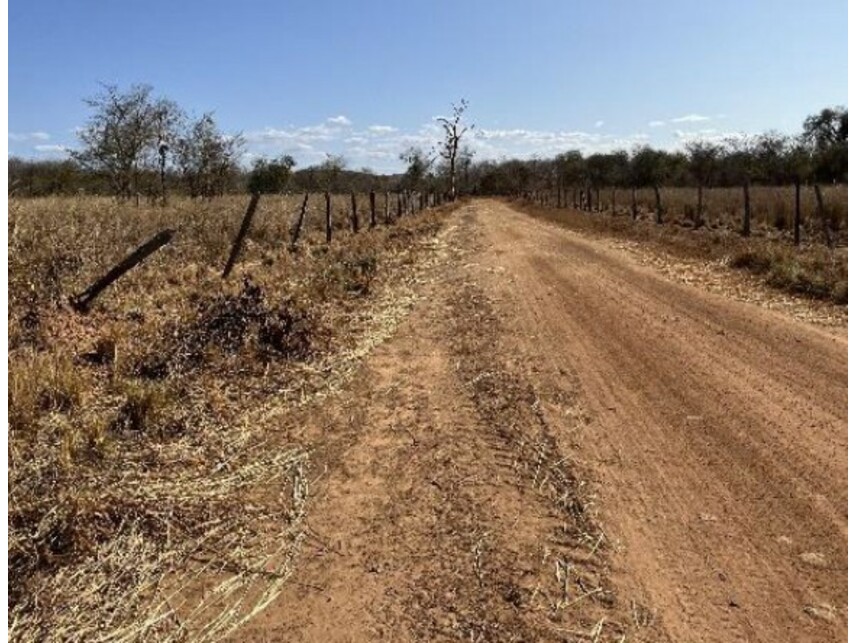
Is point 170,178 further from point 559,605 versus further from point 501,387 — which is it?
point 559,605

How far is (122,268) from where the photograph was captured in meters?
8.01

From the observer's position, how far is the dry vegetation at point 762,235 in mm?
10914

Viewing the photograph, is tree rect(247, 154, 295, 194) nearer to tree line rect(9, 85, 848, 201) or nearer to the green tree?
tree line rect(9, 85, 848, 201)

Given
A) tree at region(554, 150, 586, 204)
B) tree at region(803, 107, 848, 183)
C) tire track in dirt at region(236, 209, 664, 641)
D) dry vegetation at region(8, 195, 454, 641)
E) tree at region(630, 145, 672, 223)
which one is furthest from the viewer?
tree at region(554, 150, 586, 204)

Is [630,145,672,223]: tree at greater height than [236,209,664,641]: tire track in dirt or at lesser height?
greater

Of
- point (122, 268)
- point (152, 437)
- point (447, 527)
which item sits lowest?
point (447, 527)

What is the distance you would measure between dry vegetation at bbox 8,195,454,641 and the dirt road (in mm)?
327

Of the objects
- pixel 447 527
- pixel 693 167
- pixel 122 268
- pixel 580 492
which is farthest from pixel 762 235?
pixel 693 167

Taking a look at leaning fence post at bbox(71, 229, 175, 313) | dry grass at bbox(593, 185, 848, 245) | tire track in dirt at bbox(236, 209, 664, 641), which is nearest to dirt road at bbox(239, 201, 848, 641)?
tire track in dirt at bbox(236, 209, 664, 641)

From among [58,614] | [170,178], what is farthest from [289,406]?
[170,178]

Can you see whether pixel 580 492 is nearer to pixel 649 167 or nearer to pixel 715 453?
pixel 715 453

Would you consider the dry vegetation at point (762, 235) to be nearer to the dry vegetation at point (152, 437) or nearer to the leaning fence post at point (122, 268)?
the dry vegetation at point (152, 437)

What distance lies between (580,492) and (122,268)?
5.82 meters

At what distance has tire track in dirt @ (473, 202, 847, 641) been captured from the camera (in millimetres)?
3193
